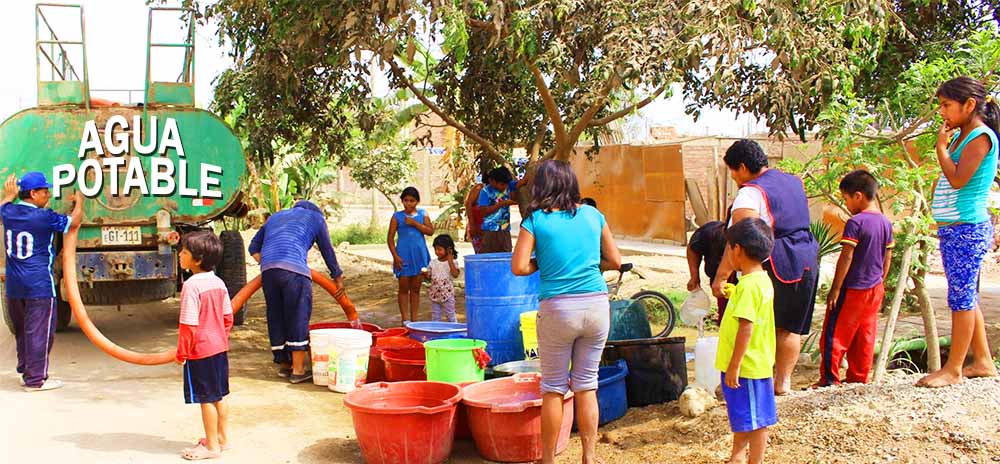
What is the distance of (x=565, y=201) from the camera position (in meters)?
4.77

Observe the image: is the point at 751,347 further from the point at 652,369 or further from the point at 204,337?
the point at 204,337

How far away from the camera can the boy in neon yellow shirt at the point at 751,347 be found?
443 centimetres

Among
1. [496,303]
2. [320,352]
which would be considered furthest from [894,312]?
[320,352]

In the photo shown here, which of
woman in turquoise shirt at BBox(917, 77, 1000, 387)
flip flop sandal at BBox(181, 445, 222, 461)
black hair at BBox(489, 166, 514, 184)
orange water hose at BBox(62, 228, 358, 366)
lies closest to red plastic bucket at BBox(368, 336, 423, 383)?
orange water hose at BBox(62, 228, 358, 366)

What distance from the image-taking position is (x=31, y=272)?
7.23m

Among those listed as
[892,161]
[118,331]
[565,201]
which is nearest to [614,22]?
[892,161]

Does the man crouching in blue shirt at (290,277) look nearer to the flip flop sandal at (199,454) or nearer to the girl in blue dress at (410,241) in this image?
the girl in blue dress at (410,241)

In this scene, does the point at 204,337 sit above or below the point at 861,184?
below

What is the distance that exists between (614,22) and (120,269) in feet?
16.8

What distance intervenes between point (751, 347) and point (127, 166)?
20.9ft

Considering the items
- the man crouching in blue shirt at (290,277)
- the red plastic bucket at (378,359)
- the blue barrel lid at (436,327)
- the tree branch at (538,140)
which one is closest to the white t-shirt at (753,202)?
the blue barrel lid at (436,327)

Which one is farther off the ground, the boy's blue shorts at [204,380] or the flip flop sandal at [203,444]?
the boy's blue shorts at [204,380]

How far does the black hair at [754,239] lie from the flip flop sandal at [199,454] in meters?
3.26

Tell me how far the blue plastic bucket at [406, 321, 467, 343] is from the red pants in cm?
278
